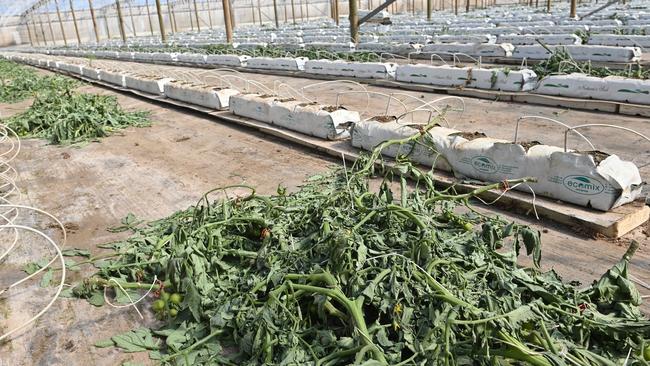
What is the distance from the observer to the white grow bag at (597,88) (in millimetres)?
8195

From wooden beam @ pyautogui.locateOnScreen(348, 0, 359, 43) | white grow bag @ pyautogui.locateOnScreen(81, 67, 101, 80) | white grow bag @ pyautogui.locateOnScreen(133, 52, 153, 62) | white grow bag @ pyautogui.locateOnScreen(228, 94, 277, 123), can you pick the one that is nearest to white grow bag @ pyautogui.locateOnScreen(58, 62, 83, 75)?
white grow bag @ pyautogui.locateOnScreen(81, 67, 101, 80)

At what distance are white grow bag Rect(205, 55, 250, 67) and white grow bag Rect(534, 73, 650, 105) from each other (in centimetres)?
1221

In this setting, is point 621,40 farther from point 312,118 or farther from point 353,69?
point 312,118

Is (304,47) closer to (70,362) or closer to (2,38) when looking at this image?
(70,362)

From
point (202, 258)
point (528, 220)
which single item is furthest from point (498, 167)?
point (202, 258)

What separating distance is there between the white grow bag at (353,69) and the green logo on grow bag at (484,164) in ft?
25.8

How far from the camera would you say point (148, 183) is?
6566 mm

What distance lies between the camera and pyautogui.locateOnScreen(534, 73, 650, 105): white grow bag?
820 centimetres

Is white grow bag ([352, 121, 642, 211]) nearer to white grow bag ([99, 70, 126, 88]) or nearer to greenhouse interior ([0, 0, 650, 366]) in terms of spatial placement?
greenhouse interior ([0, 0, 650, 366])

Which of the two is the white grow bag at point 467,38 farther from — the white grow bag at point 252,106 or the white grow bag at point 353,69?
the white grow bag at point 252,106

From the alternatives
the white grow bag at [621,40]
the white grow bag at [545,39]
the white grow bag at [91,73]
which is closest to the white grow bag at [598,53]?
the white grow bag at [545,39]

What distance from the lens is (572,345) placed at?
94.8 inches

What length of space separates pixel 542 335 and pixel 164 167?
611cm

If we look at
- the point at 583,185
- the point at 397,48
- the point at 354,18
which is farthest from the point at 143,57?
the point at 583,185
